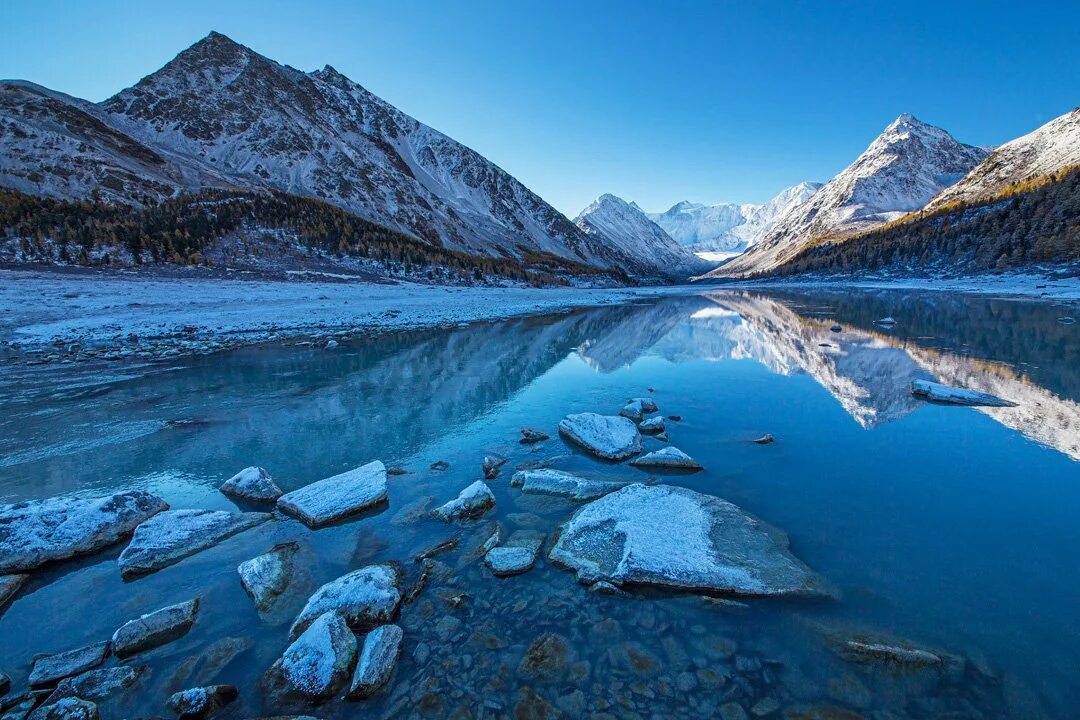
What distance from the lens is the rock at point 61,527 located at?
18.2 feet

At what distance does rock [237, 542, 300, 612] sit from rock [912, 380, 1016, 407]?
48.3 feet

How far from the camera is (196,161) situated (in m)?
93.1

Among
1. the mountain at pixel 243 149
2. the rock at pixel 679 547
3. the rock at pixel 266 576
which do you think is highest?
the mountain at pixel 243 149

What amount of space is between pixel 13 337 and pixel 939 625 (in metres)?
34.8

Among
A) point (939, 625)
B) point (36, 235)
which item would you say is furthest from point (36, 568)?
point (36, 235)

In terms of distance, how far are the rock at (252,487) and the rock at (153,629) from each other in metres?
2.75

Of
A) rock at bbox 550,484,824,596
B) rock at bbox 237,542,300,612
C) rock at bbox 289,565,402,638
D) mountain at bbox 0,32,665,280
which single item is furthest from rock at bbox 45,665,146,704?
mountain at bbox 0,32,665,280

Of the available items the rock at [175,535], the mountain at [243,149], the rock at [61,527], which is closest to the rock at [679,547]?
the rock at [175,535]

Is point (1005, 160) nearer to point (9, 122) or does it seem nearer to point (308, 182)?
point (308, 182)

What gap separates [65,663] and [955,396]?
16741 millimetres

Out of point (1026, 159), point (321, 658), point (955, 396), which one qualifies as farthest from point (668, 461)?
point (1026, 159)

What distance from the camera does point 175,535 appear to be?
6062 millimetres

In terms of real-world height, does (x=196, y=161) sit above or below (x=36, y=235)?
above

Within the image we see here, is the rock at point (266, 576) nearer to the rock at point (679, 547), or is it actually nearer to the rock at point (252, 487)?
the rock at point (252, 487)
